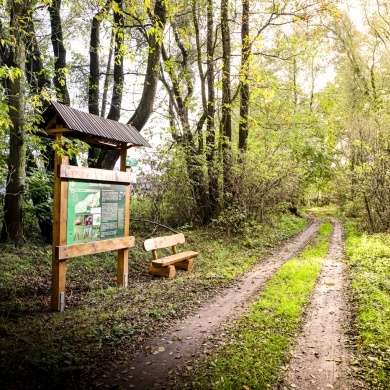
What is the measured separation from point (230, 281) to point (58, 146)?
16.0 feet

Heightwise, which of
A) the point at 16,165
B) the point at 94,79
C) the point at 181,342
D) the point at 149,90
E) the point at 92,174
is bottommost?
the point at 181,342

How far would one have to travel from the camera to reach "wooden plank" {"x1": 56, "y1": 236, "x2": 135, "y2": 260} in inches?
239

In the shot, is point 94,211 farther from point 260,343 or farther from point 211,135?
point 211,135

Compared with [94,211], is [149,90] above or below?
above

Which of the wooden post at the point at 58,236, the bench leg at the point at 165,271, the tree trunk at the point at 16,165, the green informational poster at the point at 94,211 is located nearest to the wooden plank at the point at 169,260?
the bench leg at the point at 165,271

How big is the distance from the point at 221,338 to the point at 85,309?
2502 mm

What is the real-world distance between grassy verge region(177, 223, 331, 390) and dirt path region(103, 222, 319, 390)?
0.87ft

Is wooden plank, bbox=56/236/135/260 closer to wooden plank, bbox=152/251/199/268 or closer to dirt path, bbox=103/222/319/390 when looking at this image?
wooden plank, bbox=152/251/199/268

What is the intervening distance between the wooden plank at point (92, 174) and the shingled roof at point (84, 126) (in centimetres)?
67

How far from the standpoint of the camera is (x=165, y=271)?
8.59 m

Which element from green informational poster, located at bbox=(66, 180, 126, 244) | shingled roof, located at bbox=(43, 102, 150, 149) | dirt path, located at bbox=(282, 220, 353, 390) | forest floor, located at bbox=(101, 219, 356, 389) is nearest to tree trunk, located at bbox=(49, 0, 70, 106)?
shingled roof, located at bbox=(43, 102, 150, 149)

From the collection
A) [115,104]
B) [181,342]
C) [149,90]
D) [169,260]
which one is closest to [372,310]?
[181,342]

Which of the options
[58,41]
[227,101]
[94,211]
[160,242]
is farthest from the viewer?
[227,101]

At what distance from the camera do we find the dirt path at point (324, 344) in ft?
13.4
